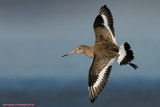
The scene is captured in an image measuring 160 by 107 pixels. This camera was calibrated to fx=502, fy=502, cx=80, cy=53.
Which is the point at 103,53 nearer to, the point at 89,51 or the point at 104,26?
the point at 89,51

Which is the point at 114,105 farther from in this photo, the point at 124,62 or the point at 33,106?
the point at 124,62

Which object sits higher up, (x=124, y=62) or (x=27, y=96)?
(x=124, y=62)

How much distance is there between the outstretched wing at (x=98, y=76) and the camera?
9.18 m

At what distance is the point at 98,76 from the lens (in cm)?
927

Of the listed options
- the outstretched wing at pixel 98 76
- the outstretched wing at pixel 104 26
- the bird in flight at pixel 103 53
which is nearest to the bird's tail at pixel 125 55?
the bird in flight at pixel 103 53

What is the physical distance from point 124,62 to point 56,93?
818cm

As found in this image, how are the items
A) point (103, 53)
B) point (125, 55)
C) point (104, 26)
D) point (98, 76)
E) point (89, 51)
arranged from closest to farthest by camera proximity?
point (98, 76) < point (125, 55) < point (103, 53) < point (89, 51) < point (104, 26)

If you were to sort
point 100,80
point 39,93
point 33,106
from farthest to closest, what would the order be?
point 39,93 → point 33,106 → point 100,80

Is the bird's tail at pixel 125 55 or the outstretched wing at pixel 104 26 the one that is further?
the outstretched wing at pixel 104 26

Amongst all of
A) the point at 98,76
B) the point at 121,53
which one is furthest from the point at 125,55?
the point at 98,76

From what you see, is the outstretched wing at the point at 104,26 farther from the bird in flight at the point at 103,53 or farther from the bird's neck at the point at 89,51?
the bird's neck at the point at 89,51

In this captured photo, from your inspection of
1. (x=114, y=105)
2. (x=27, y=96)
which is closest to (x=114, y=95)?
(x=114, y=105)

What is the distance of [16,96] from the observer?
1641 cm

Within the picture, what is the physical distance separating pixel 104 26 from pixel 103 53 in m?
0.85
